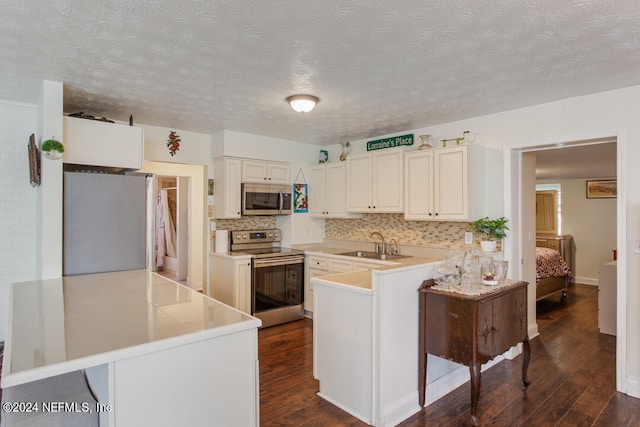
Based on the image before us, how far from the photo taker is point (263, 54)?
2.23 meters

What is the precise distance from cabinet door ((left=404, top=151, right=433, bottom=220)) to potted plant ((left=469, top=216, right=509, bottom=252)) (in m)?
0.50

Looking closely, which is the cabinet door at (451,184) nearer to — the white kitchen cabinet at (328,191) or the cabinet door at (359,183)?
the cabinet door at (359,183)

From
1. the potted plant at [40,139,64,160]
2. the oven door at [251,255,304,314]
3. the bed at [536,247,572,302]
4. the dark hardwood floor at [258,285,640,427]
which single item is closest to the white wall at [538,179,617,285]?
the bed at [536,247,572,302]

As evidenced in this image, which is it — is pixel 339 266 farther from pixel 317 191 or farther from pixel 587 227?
pixel 587 227

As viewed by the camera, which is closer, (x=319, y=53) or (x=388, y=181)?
(x=319, y=53)

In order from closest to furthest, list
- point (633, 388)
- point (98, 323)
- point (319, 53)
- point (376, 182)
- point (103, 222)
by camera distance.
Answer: point (98, 323) < point (319, 53) < point (633, 388) < point (103, 222) < point (376, 182)

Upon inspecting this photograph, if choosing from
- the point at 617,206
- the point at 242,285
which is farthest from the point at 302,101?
the point at 617,206

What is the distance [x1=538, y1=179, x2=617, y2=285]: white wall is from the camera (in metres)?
7.03

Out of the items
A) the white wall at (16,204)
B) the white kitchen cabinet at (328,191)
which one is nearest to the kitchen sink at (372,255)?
the white kitchen cabinet at (328,191)

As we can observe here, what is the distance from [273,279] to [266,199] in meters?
1.08

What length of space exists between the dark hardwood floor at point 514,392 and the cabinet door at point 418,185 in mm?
1640

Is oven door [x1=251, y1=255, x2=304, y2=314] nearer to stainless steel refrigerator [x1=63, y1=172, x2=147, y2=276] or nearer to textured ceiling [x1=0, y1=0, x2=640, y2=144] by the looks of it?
stainless steel refrigerator [x1=63, y1=172, x2=147, y2=276]

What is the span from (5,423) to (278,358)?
234 cm

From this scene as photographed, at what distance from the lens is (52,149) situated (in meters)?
2.61
